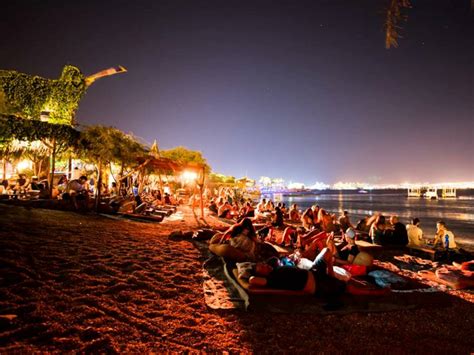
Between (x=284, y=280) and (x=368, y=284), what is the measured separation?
1.64m

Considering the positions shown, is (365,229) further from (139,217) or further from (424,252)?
(139,217)

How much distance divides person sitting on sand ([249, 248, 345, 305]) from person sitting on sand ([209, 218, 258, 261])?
1.61 m

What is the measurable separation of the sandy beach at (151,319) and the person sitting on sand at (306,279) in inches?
15.9

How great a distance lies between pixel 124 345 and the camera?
283 cm

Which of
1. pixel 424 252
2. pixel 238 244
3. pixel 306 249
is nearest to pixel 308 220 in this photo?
pixel 424 252

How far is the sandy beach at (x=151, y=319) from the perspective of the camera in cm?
291

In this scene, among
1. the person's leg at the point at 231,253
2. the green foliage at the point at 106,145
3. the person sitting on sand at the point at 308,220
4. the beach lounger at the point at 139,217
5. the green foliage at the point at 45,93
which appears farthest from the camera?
the green foliage at the point at 45,93

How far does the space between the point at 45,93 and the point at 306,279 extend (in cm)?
2036

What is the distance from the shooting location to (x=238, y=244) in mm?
6195

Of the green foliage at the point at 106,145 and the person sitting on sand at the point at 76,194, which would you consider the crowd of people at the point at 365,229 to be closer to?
the green foliage at the point at 106,145

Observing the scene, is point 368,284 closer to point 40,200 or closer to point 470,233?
point 40,200

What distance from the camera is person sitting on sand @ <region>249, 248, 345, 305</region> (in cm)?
412

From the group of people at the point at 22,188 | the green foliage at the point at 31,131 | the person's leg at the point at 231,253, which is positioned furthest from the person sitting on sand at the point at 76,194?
the person's leg at the point at 231,253

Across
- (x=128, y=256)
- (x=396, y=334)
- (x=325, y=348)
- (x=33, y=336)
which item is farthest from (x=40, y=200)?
(x=396, y=334)
